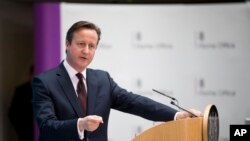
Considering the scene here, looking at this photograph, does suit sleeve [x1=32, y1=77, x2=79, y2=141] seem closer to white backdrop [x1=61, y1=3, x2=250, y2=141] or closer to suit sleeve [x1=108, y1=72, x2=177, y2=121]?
suit sleeve [x1=108, y1=72, x2=177, y2=121]

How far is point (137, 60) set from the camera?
4.17 m

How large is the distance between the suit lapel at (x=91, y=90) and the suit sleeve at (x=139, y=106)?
4.1 inches

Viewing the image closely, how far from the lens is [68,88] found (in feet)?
7.98

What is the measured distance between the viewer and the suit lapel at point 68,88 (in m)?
2.38

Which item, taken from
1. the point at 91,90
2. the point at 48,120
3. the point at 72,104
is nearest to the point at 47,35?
the point at 91,90

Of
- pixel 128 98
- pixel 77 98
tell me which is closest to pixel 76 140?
pixel 77 98

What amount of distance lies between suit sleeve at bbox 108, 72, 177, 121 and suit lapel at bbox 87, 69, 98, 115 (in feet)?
0.34

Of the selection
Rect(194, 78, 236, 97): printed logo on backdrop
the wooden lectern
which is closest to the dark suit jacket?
the wooden lectern

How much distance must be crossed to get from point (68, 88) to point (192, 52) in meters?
2.07

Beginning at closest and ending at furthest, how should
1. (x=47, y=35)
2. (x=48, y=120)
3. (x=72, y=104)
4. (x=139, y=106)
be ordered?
(x=48, y=120) → (x=72, y=104) → (x=139, y=106) → (x=47, y=35)

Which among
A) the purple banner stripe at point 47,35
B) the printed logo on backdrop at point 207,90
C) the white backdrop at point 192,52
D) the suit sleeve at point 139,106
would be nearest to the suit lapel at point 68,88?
the suit sleeve at point 139,106

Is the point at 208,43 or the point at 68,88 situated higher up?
the point at 208,43

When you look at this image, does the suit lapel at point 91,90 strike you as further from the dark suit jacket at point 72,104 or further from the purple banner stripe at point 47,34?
the purple banner stripe at point 47,34

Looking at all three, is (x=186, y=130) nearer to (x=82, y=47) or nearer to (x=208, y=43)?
(x=82, y=47)
